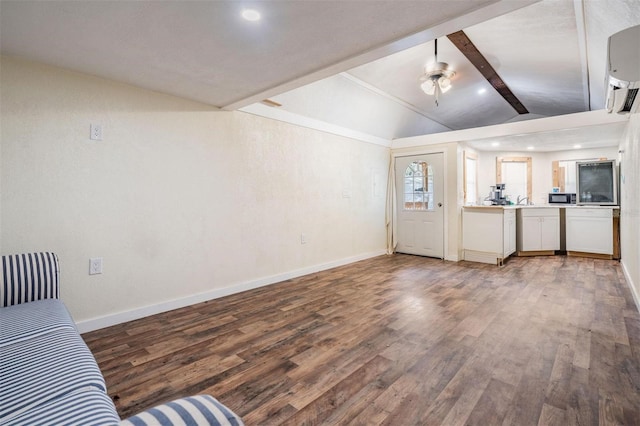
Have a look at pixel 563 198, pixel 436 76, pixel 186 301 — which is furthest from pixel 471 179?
pixel 186 301

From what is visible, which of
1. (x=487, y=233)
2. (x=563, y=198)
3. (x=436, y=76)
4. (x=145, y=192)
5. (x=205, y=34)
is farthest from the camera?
(x=563, y=198)

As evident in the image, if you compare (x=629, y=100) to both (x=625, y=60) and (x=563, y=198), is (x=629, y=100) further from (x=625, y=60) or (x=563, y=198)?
(x=563, y=198)

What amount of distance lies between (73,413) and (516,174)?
26.3 ft

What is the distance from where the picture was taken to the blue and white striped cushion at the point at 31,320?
1.40 m

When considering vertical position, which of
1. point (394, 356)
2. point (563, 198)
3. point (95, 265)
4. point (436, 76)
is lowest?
point (394, 356)

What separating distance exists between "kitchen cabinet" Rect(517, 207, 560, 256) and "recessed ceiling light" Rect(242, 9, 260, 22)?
565 centimetres

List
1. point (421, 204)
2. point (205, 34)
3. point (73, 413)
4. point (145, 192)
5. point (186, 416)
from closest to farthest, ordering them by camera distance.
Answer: point (186, 416)
point (73, 413)
point (205, 34)
point (145, 192)
point (421, 204)

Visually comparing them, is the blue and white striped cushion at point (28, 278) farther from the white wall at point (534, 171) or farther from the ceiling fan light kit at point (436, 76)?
the white wall at point (534, 171)

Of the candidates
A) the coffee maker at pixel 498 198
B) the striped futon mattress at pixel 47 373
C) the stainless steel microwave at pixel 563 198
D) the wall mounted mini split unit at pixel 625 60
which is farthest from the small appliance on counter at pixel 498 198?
the striped futon mattress at pixel 47 373

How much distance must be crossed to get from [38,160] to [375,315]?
2940 millimetres

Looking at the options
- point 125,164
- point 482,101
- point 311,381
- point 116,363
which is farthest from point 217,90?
point 482,101

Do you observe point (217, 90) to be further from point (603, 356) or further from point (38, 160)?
point (603, 356)

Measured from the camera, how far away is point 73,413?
88 centimetres

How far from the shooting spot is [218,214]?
3.26m
